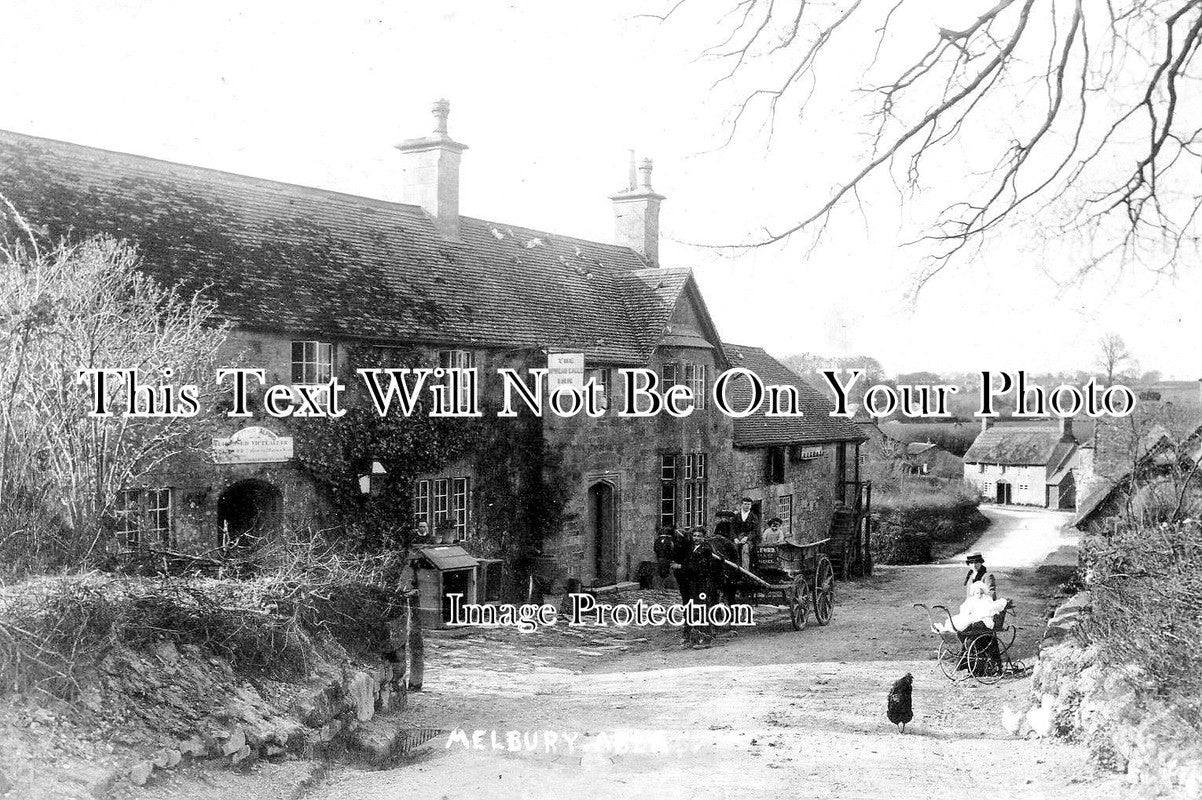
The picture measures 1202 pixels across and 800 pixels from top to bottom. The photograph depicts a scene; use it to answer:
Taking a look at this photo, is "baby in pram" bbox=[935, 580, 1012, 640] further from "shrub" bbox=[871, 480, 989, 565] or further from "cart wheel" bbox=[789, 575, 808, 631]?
"shrub" bbox=[871, 480, 989, 565]

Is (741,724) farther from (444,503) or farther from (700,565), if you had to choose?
(444,503)

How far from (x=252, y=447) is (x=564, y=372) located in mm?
6733

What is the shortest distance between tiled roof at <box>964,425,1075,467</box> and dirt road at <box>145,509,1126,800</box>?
40.4 meters

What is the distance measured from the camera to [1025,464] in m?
55.9

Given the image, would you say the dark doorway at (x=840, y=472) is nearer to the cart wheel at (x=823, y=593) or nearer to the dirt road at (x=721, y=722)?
the cart wheel at (x=823, y=593)

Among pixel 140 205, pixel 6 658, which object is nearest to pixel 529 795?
pixel 6 658

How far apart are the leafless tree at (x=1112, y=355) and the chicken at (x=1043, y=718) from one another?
3444 mm

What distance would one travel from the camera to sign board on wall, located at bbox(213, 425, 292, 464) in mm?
14992

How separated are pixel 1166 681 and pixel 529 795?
4.70 m

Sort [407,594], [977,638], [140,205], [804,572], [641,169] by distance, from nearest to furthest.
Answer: [407,594], [977,638], [140,205], [804,572], [641,169]

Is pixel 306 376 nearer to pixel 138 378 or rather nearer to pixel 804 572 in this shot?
pixel 138 378

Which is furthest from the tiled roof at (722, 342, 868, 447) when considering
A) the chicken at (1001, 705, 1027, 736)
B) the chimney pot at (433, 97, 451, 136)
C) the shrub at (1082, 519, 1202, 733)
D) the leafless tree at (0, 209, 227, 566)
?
the leafless tree at (0, 209, 227, 566)

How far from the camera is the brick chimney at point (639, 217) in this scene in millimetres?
26844

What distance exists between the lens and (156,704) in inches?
284
